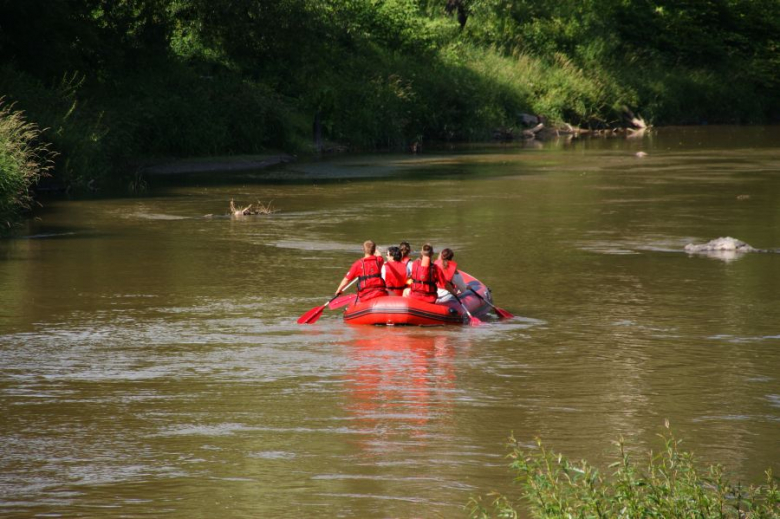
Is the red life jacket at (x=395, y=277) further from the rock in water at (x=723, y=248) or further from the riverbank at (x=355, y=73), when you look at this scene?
the riverbank at (x=355, y=73)

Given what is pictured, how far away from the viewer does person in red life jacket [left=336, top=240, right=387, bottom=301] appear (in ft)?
49.0

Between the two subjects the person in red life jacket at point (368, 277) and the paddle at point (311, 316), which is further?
the person in red life jacket at point (368, 277)

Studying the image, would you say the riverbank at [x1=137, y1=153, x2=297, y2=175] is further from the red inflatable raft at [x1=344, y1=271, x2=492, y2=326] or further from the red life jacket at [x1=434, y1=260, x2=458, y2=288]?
the red inflatable raft at [x1=344, y1=271, x2=492, y2=326]

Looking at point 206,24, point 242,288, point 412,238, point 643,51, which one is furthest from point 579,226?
point 643,51

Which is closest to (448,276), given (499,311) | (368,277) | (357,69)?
(499,311)

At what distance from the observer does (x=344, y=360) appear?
42.3 ft

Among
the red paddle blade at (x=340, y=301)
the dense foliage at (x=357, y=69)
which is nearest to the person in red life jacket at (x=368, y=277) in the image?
the red paddle blade at (x=340, y=301)

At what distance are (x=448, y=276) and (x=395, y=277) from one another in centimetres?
65

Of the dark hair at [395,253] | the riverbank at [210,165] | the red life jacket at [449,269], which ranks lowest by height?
the red life jacket at [449,269]

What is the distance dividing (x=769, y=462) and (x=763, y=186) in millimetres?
22452

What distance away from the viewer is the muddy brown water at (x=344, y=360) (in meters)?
8.95

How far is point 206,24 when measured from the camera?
4034 centimetres

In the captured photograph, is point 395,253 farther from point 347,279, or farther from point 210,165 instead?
point 210,165

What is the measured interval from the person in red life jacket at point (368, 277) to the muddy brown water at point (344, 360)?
587mm
